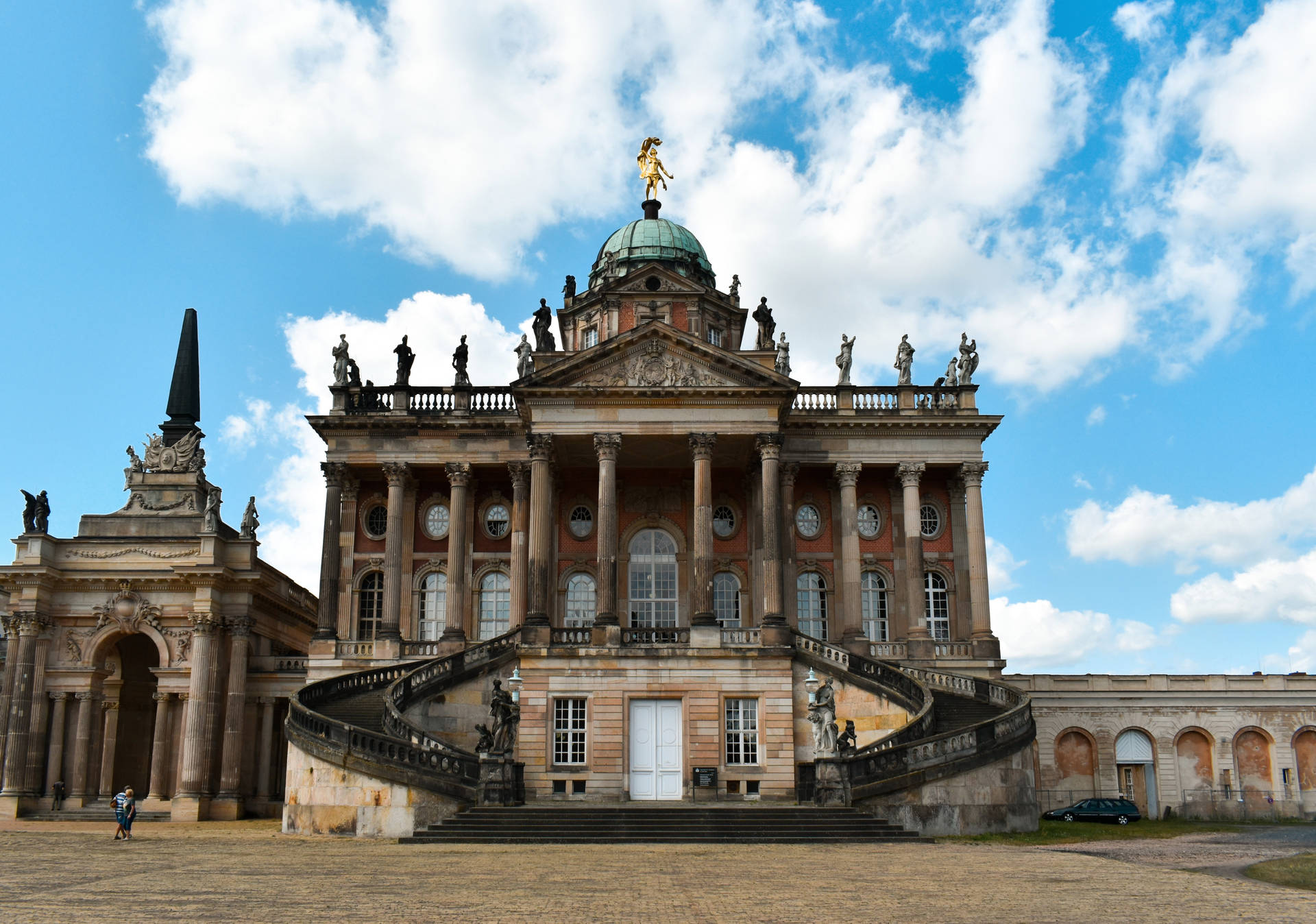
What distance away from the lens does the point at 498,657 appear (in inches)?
1378

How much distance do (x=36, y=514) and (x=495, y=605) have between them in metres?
17.8

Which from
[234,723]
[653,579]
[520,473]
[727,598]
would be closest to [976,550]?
[727,598]

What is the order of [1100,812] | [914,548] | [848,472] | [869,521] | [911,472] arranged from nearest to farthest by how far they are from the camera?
[1100,812] → [914,548] → [848,472] → [911,472] → [869,521]

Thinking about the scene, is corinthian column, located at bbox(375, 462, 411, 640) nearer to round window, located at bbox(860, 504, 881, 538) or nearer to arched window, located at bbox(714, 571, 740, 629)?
arched window, located at bbox(714, 571, 740, 629)

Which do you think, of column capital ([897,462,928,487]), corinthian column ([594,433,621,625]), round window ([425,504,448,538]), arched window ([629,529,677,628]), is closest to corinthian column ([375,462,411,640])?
round window ([425,504,448,538])

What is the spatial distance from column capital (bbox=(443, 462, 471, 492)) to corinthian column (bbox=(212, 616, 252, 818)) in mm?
9221

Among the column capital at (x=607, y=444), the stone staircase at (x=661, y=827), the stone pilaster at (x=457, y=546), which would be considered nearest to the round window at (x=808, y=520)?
the column capital at (x=607, y=444)

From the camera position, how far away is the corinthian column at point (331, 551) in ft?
135

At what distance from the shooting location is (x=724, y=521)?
42.9 metres

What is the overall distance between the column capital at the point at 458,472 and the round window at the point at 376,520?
136 inches

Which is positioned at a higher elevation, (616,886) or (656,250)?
(656,250)

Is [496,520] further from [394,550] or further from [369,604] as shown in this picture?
[369,604]

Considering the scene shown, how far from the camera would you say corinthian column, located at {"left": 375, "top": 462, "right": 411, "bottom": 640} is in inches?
1607

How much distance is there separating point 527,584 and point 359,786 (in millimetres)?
10754
